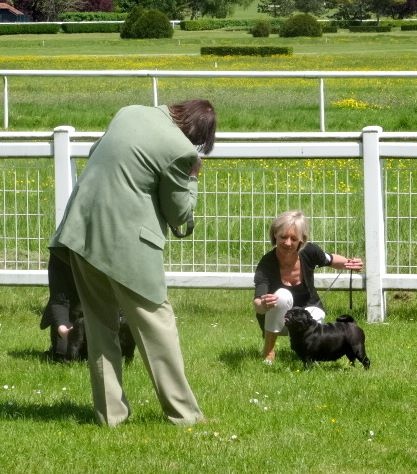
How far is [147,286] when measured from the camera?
238 inches

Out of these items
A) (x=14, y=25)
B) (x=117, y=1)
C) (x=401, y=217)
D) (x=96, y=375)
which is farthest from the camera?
(x=117, y=1)

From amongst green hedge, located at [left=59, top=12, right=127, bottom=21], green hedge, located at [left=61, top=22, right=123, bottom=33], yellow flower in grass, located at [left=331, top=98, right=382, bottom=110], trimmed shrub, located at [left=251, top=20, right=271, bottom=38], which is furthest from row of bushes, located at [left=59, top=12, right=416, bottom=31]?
yellow flower in grass, located at [left=331, top=98, right=382, bottom=110]

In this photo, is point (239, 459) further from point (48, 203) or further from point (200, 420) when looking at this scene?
point (48, 203)

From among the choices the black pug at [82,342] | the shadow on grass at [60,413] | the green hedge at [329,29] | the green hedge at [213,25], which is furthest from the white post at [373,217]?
the green hedge at [213,25]

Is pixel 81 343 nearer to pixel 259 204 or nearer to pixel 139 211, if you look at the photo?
pixel 259 204

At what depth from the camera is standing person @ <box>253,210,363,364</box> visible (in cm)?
769

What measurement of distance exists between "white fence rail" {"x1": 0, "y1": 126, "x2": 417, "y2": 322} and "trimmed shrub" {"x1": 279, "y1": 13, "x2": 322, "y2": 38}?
215ft

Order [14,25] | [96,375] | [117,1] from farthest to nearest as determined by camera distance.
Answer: [117,1] → [14,25] → [96,375]

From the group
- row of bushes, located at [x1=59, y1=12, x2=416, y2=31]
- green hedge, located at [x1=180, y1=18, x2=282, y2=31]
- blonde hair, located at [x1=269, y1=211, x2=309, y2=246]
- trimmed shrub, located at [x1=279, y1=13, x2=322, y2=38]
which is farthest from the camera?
row of bushes, located at [x1=59, y1=12, x2=416, y2=31]

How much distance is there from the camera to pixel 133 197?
5969 millimetres

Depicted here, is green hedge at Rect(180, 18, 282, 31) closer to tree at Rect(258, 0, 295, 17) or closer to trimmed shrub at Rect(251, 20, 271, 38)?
trimmed shrub at Rect(251, 20, 271, 38)

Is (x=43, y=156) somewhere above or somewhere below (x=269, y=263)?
above

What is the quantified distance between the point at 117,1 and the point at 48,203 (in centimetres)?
11821

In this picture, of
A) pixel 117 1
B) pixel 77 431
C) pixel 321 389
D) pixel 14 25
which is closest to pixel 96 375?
pixel 77 431
